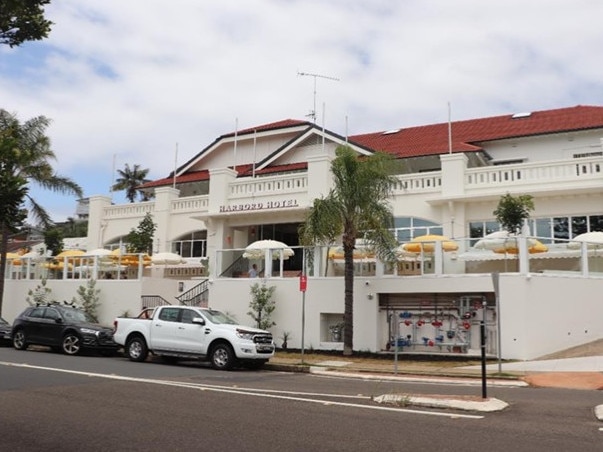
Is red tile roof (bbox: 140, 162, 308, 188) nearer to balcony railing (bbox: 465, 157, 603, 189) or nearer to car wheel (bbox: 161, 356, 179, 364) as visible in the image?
balcony railing (bbox: 465, 157, 603, 189)

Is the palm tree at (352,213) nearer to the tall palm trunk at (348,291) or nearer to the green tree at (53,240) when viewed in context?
the tall palm trunk at (348,291)

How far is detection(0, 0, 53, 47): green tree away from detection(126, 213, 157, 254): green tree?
76.8 feet

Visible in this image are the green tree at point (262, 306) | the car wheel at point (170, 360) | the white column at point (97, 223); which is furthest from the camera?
the white column at point (97, 223)

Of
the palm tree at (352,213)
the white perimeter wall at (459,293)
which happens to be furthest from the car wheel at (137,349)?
the palm tree at (352,213)

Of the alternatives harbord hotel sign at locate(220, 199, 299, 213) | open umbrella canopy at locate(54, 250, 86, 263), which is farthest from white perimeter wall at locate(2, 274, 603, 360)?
open umbrella canopy at locate(54, 250, 86, 263)

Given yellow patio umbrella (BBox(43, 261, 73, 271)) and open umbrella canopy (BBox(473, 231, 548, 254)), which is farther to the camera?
yellow patio umbrella (BBox(43, 261, 73, 271))

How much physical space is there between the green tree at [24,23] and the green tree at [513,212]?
17.4m

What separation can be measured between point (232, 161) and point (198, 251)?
696 centimetres

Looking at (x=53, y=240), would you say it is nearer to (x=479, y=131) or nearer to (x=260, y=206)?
(x=260, y=206)

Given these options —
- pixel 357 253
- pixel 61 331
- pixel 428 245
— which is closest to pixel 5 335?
pixel 61 331

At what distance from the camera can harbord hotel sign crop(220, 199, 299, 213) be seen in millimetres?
28125

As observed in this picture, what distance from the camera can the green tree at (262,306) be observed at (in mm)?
22438

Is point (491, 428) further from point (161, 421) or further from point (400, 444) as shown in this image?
point (161, 421)

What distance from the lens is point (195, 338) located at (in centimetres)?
1720
